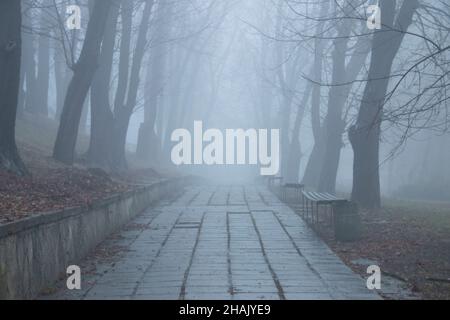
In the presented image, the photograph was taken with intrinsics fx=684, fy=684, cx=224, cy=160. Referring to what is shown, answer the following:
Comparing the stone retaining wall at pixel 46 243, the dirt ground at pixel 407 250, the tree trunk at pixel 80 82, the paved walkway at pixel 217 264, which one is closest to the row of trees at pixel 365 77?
the dirt ground at pixel 407 250

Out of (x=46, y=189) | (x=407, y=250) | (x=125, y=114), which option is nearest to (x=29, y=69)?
(x=125, y=114)

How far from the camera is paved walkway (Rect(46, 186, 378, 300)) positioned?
741cm

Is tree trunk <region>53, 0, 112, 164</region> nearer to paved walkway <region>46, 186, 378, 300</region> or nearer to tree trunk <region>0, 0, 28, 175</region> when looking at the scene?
paved walkway <region>46, 186, 378, 300</region>

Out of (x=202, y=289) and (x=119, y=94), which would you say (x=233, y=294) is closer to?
(x=202, y=289)

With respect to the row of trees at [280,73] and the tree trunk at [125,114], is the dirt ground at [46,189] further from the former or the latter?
the tree trunk at [125,114]

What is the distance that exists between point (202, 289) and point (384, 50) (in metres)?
9.81

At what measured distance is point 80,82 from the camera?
16.9m

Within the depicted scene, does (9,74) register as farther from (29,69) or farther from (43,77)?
(43,77)

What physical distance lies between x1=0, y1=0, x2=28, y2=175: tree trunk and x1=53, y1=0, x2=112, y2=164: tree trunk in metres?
4.86

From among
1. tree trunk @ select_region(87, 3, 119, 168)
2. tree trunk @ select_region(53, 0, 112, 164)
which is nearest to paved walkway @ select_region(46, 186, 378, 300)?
tree trunk @ select_region(53, 0, 112, 164)

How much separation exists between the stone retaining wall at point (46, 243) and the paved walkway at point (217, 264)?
10.1 inches

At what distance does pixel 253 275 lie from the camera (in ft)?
27.3

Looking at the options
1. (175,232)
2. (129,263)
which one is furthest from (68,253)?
(175,232)

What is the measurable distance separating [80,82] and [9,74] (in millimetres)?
5076
